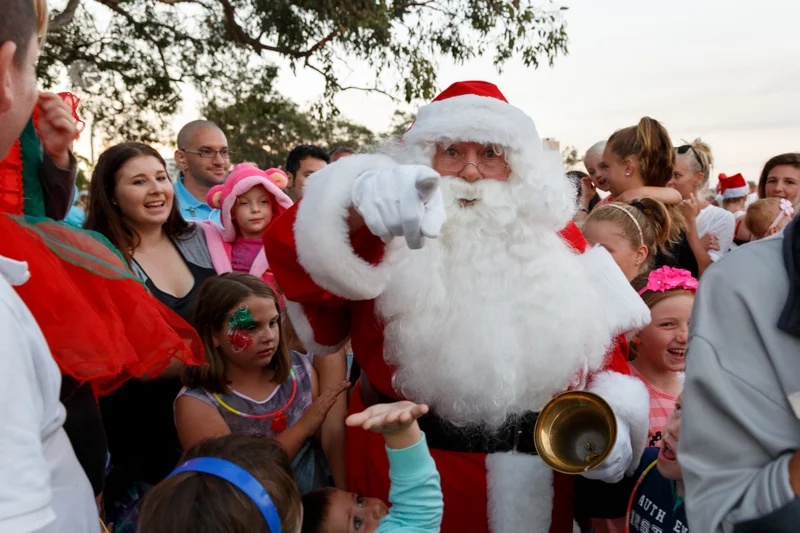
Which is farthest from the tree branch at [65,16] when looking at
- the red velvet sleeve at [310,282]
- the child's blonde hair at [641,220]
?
the red velvet sleeve at [310,282]

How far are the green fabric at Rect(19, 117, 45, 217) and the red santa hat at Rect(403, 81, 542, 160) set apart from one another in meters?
1.23

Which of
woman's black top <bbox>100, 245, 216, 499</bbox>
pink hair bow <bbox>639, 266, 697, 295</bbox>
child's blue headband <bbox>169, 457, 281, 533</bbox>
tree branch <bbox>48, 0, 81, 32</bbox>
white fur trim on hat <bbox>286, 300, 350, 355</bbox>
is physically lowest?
woman's black top <bbox>100, 245, 216, 499</bbox>

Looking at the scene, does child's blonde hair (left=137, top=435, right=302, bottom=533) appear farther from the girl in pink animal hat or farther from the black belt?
the girl in pink animal hat

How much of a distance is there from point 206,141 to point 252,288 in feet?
7.85

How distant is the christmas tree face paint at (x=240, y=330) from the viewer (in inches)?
108

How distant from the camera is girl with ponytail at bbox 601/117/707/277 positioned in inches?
157

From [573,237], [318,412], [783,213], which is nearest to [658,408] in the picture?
[573,237]

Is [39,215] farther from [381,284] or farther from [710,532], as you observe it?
[710,532]

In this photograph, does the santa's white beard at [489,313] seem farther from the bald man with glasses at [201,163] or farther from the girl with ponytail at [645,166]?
the bald man with glasses at [201,163]

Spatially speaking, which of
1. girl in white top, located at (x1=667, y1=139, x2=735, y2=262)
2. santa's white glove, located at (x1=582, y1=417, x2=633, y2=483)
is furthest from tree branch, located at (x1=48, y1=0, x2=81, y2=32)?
santa's white glove, located at (x1=582, y1=417, x2=633, y2=483)

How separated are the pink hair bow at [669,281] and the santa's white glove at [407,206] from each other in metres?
1.46

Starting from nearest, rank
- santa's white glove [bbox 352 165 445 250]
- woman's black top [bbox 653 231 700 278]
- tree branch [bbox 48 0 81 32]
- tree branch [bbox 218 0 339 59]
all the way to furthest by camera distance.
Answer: santa's white glove [bbox 352 165 445 250]
woman's black top [bbox 653 231 700 278]
tree branch [bbox 48 0 81 32]
tree branch [bbox 218 0 339 59]

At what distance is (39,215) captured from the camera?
182 centimetres

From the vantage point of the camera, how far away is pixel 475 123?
2.42m
